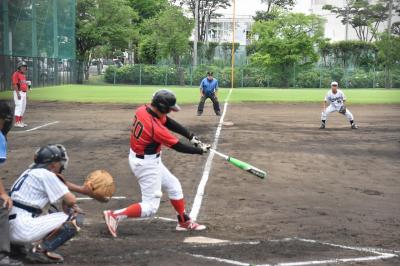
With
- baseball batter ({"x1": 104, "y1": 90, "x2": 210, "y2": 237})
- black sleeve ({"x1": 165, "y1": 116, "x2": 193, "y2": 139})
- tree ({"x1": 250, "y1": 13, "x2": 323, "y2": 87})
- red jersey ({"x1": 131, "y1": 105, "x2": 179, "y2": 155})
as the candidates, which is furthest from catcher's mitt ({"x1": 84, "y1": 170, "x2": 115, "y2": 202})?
tree ({"x1": 250, "y1": 13, "x2": 323, "y2": 87})

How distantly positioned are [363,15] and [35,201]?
263ft

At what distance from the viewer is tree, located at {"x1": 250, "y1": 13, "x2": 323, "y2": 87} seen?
63.5 meters

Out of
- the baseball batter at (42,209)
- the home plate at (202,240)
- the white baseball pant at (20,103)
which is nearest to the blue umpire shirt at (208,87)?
the white baseball pant at (20,103)

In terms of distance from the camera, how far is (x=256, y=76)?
6394cm

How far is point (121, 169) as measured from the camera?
41.3 feet

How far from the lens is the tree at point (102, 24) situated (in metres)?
64.4

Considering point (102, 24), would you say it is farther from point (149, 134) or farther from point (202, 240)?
point (202, 240)

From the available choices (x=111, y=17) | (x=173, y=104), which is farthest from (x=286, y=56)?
(x=173, y=104)

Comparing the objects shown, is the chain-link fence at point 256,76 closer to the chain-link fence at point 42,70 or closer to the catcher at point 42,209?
the chain-link fence at point 42,70

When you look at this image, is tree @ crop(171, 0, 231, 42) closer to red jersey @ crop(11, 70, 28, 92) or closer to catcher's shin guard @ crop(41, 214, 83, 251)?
red jersey @ crop(11, 70, 28, 92)

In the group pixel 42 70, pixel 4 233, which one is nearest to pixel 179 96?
pixel 42 70

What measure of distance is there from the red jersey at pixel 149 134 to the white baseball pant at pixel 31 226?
64.3 inches

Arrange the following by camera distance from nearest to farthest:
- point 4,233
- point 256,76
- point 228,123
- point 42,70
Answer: point 4,233 → point 228,123 → point 42,70 → point 256,76

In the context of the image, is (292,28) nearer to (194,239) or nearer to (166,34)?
(166,34)
